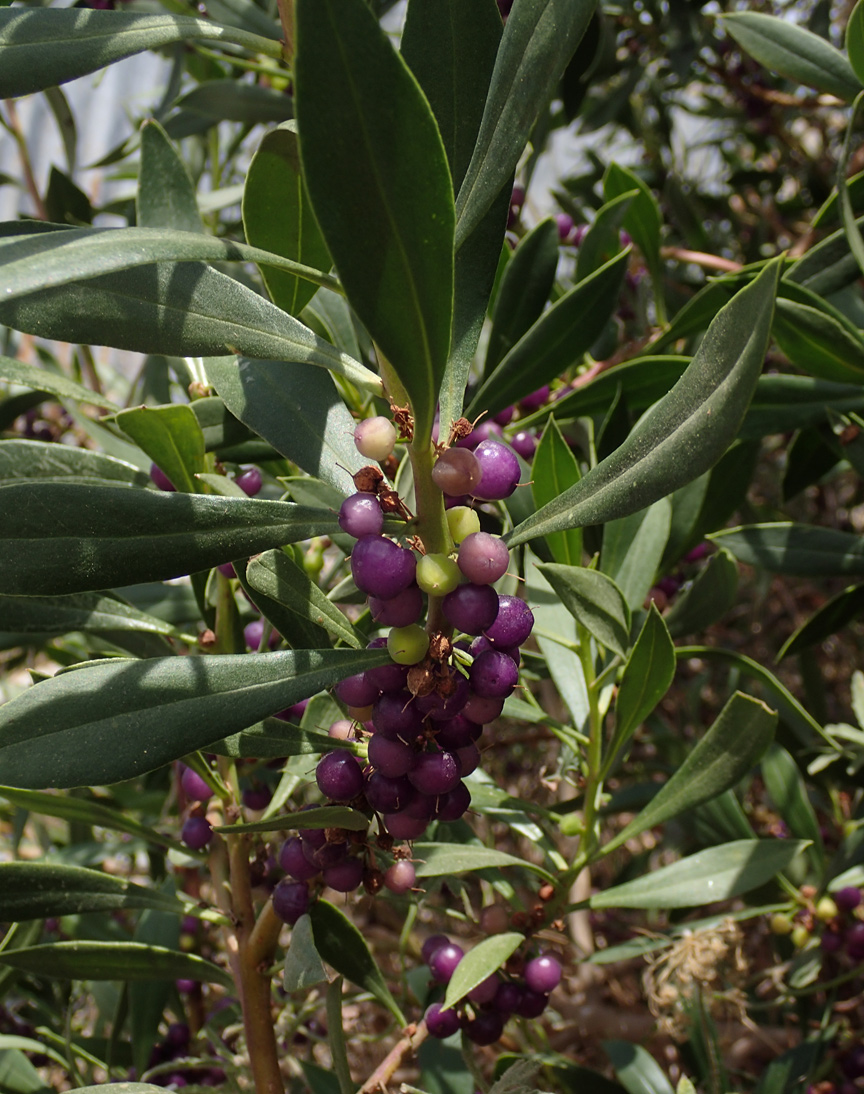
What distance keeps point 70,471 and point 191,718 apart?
34 centimetres

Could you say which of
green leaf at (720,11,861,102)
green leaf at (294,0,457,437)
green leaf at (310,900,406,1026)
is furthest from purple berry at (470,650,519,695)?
green leaf at (720,11,861,102)

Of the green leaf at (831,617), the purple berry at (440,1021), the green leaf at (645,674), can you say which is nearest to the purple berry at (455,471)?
the green leaf at (645,674)

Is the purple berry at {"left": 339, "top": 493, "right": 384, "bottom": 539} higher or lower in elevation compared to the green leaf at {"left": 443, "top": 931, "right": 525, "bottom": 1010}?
higher

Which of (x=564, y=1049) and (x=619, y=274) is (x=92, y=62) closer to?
(x=619, y=274)

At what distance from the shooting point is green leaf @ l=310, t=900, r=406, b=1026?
81 centimetres

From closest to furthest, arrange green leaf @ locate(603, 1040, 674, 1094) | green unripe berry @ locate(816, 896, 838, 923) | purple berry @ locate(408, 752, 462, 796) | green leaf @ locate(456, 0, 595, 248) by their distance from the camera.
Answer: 1. green leaf @ locate(456, 0, 595, 248)
2. purple berry @ locate(408, 752, 462, 796)
3. green leaf @ locate(603, 1040, 674, 1094)
4. green unripe berry @ locate(816, 896, 838, 923)

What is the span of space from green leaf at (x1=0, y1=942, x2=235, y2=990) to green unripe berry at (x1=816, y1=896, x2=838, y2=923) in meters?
0.84

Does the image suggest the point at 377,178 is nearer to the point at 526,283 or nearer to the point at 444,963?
the point at 526,283

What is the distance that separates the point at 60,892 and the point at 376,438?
1.79 ft

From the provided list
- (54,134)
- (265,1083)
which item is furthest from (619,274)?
(54,134)

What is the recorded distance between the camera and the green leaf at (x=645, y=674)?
78cm

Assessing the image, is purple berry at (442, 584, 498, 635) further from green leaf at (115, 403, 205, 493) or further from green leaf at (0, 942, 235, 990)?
green leaf at (0, 942, 235, 990)

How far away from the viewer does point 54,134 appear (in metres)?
3.65

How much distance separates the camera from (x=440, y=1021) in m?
0.88
